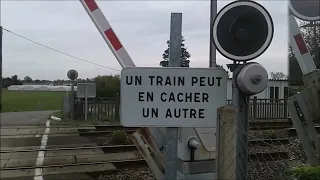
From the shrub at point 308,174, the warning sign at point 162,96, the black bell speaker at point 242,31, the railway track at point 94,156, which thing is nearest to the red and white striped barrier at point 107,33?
the warning sign at point 162,96

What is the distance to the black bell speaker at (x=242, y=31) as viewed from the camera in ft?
9.99

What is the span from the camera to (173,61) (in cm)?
295

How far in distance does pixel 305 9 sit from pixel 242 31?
1.35 meters

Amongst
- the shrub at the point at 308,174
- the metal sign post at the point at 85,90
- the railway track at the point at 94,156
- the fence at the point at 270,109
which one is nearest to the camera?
the shrub at the point at 308,174

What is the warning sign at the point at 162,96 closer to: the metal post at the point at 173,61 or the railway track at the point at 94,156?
the metal post at the point at 173,61

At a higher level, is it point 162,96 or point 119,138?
point 162,96

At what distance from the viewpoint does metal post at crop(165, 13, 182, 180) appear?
2.87 metres

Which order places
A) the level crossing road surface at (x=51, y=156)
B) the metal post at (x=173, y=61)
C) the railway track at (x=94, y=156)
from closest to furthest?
the metal post at (x=173, y=61) → the level crossing road surface at (x=51, y=156) → the railway track at (x=94, y=156)

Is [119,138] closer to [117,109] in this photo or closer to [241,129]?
[117,109]

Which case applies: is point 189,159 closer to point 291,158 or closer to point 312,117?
point 312,117

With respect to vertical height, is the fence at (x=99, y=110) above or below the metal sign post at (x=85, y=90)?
below

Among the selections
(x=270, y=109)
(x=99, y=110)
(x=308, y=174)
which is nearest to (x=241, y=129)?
(x=308, y=174)

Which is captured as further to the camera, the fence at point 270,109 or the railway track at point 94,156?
the fence at point 270,109

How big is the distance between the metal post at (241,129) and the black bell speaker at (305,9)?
59.8 inches
